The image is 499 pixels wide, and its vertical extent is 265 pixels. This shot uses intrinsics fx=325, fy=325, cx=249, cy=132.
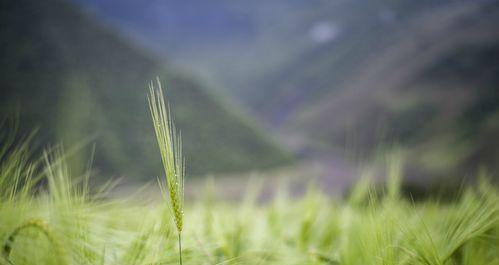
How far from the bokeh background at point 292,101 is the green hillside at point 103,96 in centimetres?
6

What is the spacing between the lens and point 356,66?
123 feet

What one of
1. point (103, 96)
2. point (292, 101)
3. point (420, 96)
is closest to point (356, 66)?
point (292, 101)

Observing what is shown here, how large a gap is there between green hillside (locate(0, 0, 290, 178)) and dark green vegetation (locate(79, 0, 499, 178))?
287 inches

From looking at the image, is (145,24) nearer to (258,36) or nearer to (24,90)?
(258,36)

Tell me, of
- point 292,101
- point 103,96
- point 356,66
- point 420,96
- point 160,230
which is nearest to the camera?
point 160,230

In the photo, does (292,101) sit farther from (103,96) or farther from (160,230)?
(160,230)

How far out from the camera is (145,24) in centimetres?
5309

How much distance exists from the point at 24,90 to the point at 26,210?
12.7 metres

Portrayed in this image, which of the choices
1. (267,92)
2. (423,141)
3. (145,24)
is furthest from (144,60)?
(145,24)

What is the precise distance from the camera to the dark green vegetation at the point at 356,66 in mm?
12742

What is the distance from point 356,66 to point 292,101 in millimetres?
8364

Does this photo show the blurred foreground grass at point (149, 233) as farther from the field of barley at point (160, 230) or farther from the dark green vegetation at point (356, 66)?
the dark green vegetation at point (356, 66)

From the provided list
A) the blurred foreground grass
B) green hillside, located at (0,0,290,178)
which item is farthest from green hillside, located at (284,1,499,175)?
green hillside, located at (0,0,290,178)

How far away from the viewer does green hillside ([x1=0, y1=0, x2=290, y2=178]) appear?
1128cm
